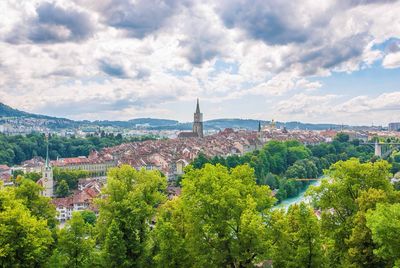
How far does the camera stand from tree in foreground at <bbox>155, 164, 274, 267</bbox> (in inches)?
603

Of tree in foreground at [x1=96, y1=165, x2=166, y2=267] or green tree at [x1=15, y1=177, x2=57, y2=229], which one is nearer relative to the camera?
tree in foreground at [x1=96, y1=165, x2=166, y2=267]

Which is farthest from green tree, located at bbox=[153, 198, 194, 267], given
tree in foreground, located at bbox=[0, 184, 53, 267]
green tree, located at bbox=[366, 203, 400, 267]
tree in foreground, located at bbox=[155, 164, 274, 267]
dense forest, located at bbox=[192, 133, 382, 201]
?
dense forest, located at bbox=[192, 133, 382, 201]

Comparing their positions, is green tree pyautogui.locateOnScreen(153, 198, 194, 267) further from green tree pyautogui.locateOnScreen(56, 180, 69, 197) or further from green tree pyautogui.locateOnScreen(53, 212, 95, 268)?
green tree pyautogui.locateOnScreen(56, 180, 69, 197)

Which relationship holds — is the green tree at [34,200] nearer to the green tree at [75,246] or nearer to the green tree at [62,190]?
the green tree at [75,246]

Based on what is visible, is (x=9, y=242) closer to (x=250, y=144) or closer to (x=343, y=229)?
(x=343, y=229)

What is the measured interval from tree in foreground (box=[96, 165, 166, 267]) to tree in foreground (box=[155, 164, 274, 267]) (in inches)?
43.4

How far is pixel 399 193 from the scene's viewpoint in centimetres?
1727

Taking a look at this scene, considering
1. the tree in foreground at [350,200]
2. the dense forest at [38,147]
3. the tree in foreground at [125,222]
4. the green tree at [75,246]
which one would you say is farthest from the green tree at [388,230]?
the dense forest at [38,147]

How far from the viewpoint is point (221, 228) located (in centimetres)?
1582

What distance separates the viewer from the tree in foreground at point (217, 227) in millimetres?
15305

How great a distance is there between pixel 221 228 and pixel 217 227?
153 mm

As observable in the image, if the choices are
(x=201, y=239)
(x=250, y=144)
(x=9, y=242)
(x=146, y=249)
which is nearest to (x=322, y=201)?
(x=201, y=239)

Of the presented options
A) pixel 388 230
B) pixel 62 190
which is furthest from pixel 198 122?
pixel 388 230

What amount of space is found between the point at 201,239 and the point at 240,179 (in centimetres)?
300
